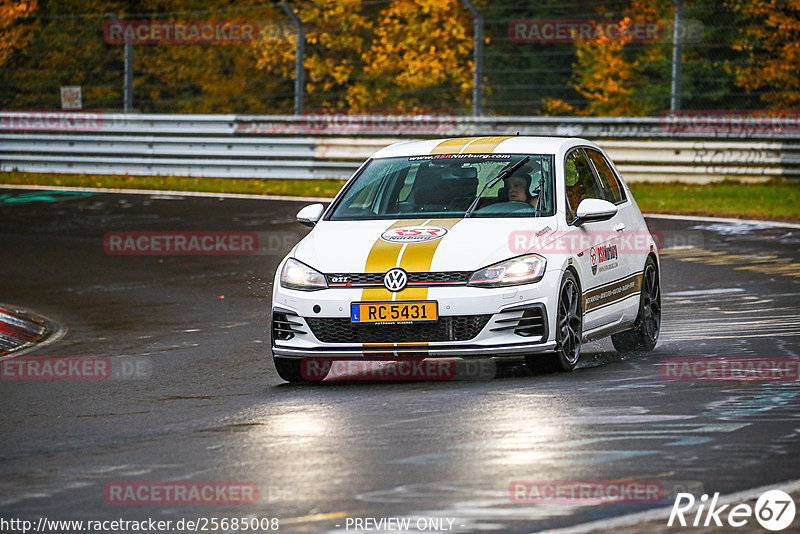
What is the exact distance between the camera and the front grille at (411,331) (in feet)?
30.7

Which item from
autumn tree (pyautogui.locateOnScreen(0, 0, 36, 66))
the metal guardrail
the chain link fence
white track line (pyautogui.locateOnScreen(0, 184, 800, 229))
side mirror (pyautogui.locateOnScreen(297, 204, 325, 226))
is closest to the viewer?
side mirror (pyautogui.locateOnScreen(297, 204, 325, 226))

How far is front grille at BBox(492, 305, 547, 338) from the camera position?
9398mm

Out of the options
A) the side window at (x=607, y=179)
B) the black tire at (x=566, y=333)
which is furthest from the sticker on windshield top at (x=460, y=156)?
the black tire at (x=566, y=333)

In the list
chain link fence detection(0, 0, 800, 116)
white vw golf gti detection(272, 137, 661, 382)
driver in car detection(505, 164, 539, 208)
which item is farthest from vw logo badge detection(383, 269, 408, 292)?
chain link fence detection(0, 0, 800, 116)

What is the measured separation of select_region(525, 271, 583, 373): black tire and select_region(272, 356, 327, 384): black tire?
1.44m

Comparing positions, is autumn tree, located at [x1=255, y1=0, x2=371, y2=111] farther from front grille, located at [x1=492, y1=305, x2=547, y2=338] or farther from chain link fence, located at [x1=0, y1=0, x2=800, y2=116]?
front grille, located at [x1=492, y1=305, x2=547, y2=338]

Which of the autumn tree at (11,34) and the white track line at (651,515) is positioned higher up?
the autumn tree at (11,34)

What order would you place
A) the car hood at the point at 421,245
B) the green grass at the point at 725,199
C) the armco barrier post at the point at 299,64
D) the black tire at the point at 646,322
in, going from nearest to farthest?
the car hood at the point at 421,245 < the black tire at the point at 646,322 < the green grass at the point at 725,199 < the armco barrier post at the point at 299,64

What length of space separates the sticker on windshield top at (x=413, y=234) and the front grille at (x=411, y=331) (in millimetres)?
593

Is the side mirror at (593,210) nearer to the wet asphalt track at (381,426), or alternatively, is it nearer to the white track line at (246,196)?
the wet asphalt track at (381,426)

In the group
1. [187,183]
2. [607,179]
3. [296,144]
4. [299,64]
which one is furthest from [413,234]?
[187,183]

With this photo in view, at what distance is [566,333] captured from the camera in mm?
9734

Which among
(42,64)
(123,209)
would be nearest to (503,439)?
(123,209)

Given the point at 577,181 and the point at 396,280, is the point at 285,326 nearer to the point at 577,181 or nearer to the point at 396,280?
the point at 396,280
